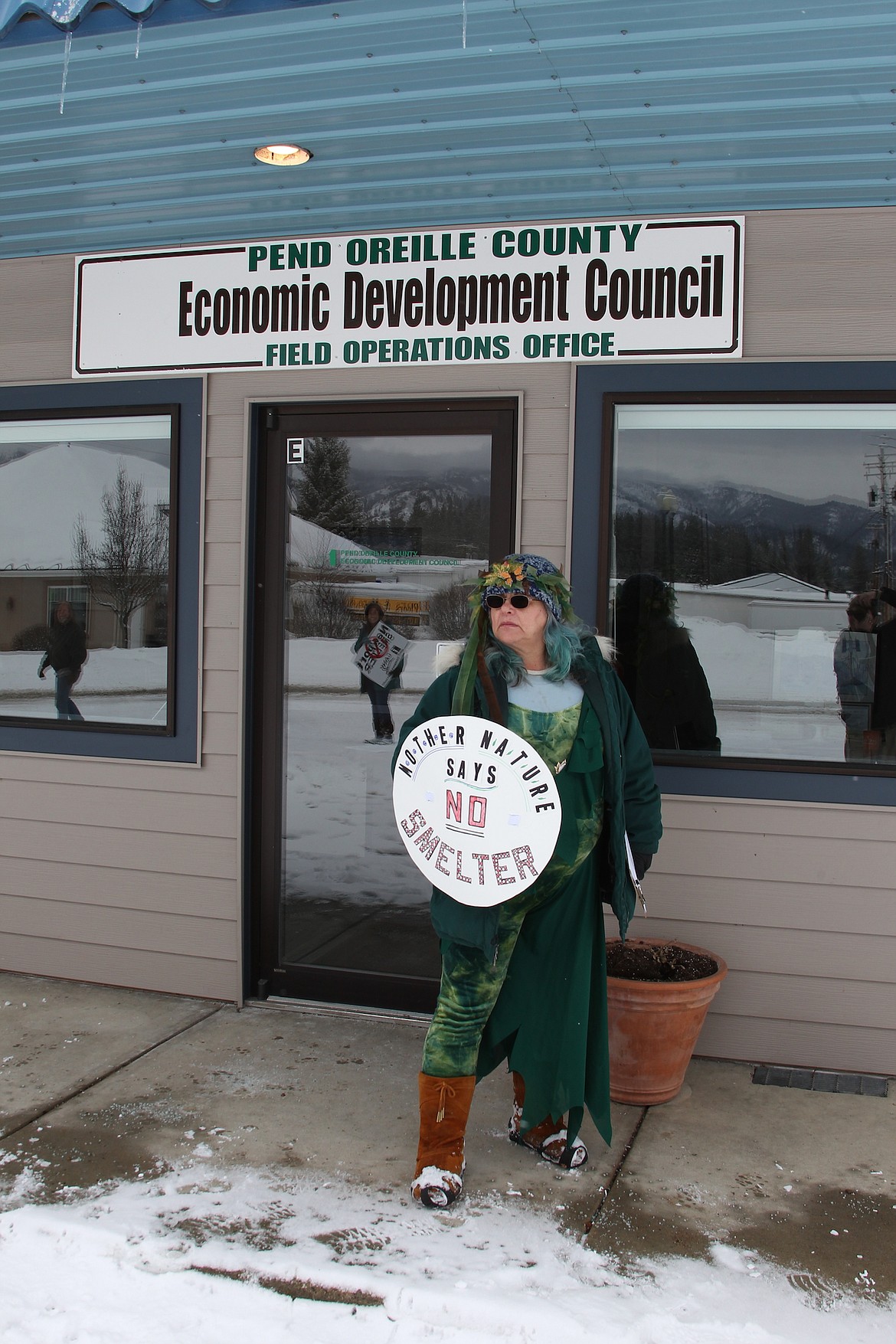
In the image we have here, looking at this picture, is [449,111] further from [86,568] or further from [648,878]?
[648,878]

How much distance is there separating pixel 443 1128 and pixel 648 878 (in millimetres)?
1356

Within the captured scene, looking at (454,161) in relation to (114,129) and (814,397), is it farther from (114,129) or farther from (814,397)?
(814,397)

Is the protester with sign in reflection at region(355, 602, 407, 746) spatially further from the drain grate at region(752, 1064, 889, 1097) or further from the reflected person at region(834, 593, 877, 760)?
the drain grate at region(752, 1064, 889, 1097)

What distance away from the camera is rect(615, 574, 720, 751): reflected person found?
4.12m

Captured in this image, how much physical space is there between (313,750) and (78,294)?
2.11 meters

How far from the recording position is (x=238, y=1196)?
306cm

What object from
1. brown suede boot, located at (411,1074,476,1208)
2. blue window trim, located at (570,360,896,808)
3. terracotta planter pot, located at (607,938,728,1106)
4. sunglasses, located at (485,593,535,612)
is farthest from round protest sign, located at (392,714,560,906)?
blue window trim, located at (570,360,896,808)

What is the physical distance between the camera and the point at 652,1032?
143 inches

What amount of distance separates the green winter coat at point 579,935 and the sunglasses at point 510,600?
24 centimetres

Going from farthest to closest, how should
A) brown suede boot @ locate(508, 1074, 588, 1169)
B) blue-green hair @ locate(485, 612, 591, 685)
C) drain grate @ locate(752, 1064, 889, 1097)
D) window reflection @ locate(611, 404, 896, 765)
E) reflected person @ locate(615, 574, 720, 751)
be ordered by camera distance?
1. reflected person @ locate(615, 574, 720, 751)
2. window reflection @ locate(611, 404, 896, 765)
3. drain grate @ locate(752, 1064, 889, 1097)
4. brown suede boot @ locate(508, 1074, 588, 1169)
5. blue-green hair @ locate(485, 612, 591, 685)

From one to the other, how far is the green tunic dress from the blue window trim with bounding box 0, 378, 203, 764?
1853 millimetres

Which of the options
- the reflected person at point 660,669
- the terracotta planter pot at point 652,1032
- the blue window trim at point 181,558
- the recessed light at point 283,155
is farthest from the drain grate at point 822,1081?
the recessed light at point 283,155

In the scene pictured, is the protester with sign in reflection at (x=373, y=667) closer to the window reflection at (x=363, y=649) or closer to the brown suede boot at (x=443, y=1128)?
the window reflection at (x=363, y=649)

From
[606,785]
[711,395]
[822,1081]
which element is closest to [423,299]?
[711,395]
